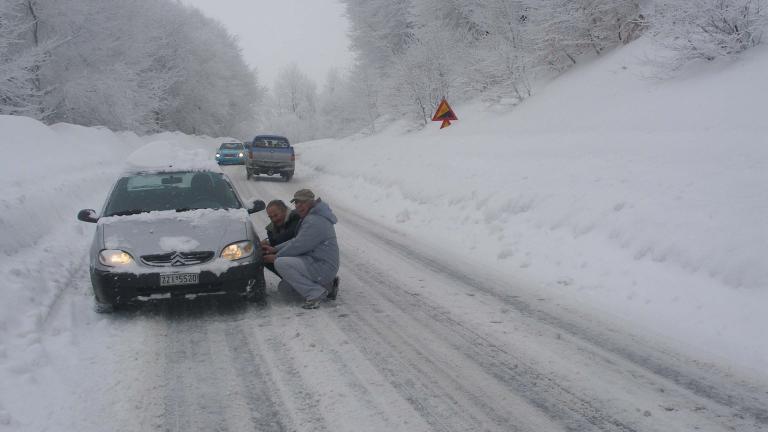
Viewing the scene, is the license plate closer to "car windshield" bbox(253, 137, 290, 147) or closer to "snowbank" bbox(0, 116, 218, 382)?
"snowbank" bbox(0, 116, 218, 382)

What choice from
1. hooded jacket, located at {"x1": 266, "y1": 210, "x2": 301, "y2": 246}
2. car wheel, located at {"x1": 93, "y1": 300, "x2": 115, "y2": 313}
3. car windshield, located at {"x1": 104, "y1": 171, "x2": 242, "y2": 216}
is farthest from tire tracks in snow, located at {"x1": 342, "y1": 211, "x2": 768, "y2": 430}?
car wheel, located at {"x1": 93, "y1": 300, "x2": 115, "y2": 313}

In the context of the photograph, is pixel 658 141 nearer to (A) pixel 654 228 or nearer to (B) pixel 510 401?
(A) pixel 654 228

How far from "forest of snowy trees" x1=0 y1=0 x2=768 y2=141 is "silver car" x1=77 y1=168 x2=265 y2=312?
11238 millimetres

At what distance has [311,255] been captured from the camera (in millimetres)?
6188

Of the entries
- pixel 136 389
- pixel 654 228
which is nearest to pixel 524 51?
pixel 654 228

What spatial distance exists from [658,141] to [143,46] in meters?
27.9

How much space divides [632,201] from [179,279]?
6322 millimetres

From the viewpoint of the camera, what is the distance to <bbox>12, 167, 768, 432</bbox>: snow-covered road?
3580mm

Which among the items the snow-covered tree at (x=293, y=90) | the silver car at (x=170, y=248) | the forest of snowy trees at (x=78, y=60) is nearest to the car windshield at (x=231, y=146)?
the forest of snowy trees at (x=78, y=60)

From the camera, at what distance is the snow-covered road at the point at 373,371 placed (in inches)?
141

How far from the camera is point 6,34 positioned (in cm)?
1936

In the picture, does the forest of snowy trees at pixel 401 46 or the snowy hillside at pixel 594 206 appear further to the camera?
the forest of snowy trees at pixel 401 46

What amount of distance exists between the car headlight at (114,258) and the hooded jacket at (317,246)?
1.61 metres

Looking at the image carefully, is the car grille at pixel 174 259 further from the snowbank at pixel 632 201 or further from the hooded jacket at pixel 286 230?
the snowbank at pixel 632 201
